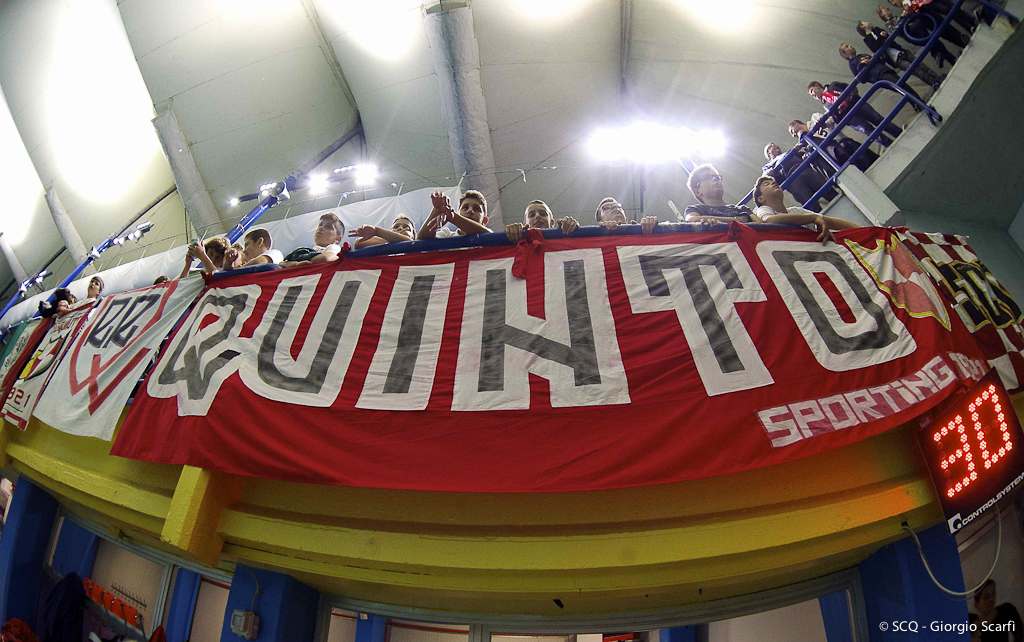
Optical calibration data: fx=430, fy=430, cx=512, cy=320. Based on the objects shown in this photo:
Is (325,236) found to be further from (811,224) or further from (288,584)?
(811,224)

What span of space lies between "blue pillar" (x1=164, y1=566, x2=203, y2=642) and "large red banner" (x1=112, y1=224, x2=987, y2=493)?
1.87 metres

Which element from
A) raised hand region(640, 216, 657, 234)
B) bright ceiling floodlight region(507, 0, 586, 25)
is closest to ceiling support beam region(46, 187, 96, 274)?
bright ceiling floodlight region(507, 0, 586, 25)

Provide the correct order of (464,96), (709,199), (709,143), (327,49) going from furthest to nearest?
(327,49), (709,143), (464,96), (709,199)

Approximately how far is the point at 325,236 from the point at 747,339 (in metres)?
3.63

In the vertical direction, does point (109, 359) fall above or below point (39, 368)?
below

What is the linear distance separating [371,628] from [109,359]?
2.61m

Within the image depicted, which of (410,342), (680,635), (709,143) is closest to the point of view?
(410,342)

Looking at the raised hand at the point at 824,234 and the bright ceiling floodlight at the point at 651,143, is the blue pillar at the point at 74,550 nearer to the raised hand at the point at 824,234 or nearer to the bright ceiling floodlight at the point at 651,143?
the raised hand at the point at 824,234

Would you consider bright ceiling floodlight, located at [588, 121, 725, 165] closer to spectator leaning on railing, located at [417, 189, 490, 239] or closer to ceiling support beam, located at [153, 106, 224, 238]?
spectator leaning on railing, located at [417, 189, 490, 239]

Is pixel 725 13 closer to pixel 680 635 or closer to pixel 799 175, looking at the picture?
pixel 799 175

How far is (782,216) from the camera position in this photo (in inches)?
113

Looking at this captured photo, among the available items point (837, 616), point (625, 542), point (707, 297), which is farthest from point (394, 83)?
point (837, 616)

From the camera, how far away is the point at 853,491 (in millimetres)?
2242

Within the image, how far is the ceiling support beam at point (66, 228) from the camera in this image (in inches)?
523
